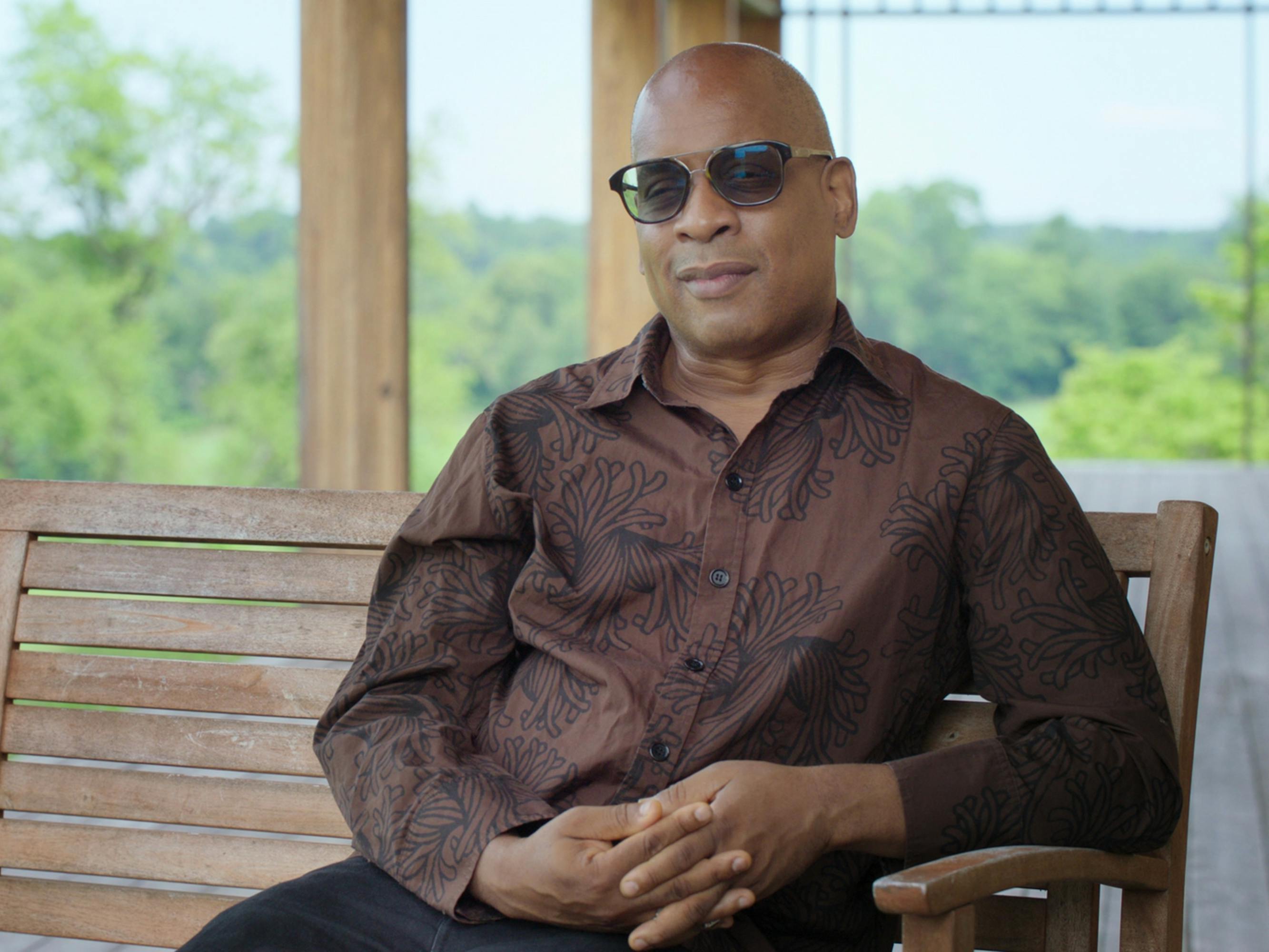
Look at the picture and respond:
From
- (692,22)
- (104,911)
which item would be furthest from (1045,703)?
(692,22)

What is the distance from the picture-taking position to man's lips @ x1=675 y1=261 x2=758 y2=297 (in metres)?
1.44

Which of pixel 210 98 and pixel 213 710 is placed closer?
pixel 213 710

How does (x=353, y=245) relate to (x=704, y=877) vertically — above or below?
above

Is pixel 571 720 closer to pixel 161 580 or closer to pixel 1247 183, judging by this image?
pixel 161 580

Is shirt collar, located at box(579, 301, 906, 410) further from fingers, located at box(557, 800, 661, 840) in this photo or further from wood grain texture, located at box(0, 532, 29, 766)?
wood grain texture, located at box(0, 532, 29, 766)

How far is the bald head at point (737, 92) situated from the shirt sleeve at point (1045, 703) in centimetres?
46

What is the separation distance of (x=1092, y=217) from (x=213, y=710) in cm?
962

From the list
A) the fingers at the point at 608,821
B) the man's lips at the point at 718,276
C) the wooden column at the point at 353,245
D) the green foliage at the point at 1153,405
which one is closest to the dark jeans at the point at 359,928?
the fingers at the point at 608,821

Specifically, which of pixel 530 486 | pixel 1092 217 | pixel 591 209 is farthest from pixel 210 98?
pixel 530 486

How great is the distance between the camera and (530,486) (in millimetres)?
1432

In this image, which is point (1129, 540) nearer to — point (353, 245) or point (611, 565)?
point (611, 565)

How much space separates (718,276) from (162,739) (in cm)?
91

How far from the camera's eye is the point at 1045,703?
1248 mm

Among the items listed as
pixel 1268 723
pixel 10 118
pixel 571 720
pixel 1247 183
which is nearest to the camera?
pixel 571 720
